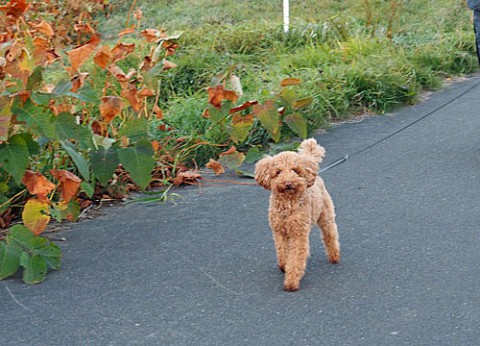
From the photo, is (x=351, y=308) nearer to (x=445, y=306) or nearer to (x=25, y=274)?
(x=445, y=306)

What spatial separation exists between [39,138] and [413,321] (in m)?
2.52

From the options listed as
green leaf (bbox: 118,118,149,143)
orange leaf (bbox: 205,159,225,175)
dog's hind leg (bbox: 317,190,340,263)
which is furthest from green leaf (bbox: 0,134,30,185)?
orange leaf (bbox: 205,159,225,175)

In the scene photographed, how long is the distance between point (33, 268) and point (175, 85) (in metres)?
4.36

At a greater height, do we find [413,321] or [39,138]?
[39,138]

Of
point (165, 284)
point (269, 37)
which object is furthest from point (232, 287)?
point (269, 37)

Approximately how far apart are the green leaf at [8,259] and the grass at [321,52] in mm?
2353

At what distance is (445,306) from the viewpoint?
4.06m

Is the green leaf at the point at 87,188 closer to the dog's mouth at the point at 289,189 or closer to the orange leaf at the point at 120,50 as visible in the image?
the orange leaf at the point at 120,50

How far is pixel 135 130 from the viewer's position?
522 centimetres

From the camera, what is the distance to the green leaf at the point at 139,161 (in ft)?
16.7

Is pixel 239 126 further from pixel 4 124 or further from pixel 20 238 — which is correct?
pixel 4 124

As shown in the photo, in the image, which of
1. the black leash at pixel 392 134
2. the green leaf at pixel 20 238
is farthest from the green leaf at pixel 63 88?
the black leash at pixel 392 134

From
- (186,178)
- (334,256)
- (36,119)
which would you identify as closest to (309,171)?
(334,256)

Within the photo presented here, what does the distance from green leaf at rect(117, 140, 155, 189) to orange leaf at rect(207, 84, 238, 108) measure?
88 centimetres
